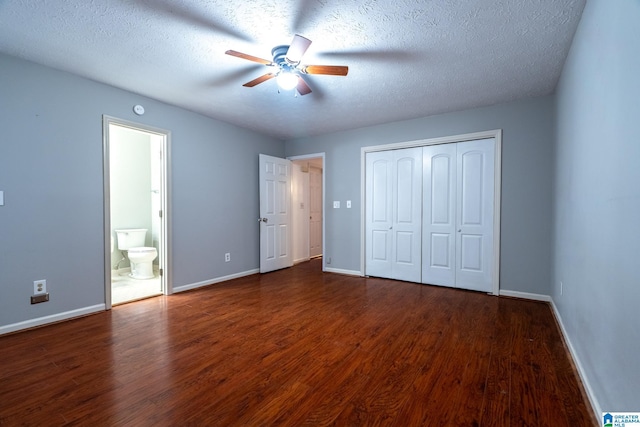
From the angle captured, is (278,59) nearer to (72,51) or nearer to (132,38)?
(132,38)

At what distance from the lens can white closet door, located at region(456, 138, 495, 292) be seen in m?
3.62

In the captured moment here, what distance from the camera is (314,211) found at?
6.63 metres

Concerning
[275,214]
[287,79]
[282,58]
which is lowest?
[275,214]

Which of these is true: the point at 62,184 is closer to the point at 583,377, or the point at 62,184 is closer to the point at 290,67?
the point at 290,67

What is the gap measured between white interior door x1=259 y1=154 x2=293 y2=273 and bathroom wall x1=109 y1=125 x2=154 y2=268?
6.95 ft

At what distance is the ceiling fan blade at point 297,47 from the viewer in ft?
6.21

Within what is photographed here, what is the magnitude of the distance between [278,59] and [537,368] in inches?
118

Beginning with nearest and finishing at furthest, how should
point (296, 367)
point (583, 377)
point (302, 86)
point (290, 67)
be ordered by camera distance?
point (583, 377), point (296, 367), point (290, 67), point (302, 86)

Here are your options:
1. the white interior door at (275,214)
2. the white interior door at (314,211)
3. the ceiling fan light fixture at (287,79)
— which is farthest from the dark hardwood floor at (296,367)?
the white interior door at (314,211)

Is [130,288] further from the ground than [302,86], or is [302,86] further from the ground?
[302,86]

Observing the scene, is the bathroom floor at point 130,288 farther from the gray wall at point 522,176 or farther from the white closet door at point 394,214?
the gray wall at point 522,176

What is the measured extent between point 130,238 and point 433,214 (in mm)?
4802

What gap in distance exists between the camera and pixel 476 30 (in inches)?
82.0

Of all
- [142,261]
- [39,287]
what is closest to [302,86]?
[39,287]
